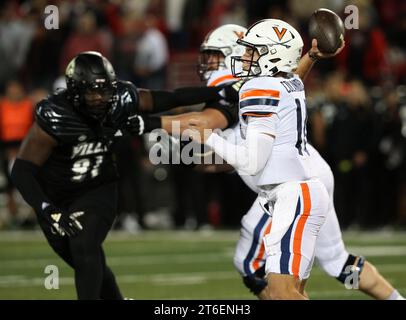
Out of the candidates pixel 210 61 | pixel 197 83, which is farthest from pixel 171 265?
pixel 197 83

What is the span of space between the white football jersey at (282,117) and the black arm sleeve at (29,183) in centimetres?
119

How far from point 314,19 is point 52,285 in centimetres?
291

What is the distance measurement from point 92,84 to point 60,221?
0.76 m

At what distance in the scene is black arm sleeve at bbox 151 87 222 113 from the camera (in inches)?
223

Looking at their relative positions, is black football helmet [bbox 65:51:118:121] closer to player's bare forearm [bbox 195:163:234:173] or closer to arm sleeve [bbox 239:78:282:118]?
player's bare forearm [bbox 195:163:234:173]

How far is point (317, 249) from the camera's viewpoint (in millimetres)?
5574

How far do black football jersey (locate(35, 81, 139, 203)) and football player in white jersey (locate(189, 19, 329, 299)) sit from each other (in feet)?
2.34

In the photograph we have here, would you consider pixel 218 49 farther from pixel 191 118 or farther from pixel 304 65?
pixel 191 118

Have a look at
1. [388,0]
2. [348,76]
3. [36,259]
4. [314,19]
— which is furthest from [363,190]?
[314,19]

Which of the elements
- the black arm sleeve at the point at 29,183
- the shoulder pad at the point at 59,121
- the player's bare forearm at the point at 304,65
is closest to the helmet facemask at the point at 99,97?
the shoulder pad at the point at 59,121

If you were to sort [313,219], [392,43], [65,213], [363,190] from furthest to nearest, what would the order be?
[392,43] → [363,190] → [65,213] → [313,219]

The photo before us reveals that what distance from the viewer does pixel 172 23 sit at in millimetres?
13359

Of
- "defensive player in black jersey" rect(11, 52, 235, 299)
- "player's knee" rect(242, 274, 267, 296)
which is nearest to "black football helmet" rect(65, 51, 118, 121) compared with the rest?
"defensive player in black jersey" rect(11, 52, 235, 299)

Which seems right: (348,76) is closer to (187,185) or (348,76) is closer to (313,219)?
(187,185)
